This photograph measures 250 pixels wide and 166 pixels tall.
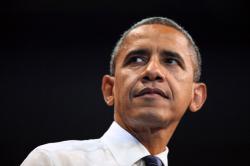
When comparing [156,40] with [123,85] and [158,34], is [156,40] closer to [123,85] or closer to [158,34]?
[158,34]

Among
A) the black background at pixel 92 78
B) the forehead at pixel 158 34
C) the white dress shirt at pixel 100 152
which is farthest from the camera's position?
the black background at pixel 92 78

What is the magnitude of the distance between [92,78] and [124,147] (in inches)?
29.8

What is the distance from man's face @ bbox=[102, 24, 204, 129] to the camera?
1.09 m

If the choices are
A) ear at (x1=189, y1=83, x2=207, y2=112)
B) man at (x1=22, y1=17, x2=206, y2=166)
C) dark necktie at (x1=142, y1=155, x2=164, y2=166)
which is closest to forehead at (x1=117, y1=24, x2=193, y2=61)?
man at (x1=22, y1=17, x2=206, y2=166)

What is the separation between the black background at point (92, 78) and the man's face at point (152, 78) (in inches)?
25.4

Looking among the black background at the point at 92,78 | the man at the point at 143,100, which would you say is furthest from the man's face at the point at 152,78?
the black background at the point at 92,78

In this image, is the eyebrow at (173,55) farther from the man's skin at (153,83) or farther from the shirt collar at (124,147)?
the shirt collar at (124,147)

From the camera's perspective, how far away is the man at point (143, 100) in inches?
42.9

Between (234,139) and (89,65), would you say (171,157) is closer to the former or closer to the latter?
(234,139)

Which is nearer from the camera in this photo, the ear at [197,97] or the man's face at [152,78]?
the man's face at [152,78]

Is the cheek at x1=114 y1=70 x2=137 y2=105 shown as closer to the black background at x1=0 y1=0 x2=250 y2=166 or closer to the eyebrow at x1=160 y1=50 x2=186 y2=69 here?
the eyebrow at x1=160 y1=50 x2=186 y2=69

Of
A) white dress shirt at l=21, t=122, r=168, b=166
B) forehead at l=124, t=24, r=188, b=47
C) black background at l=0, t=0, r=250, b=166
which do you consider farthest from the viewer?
black background at l=0, t=0, r=250, b=166

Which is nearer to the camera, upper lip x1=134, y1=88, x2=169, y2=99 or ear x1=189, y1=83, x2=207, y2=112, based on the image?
upper lip x1=134, y1=88, x2=169, y2=99

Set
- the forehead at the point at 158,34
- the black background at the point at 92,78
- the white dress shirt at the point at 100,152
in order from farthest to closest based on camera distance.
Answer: the black background at the point at 92,78, the forehead at the point at 158,34, the white dress shirt at the point at 100,152
